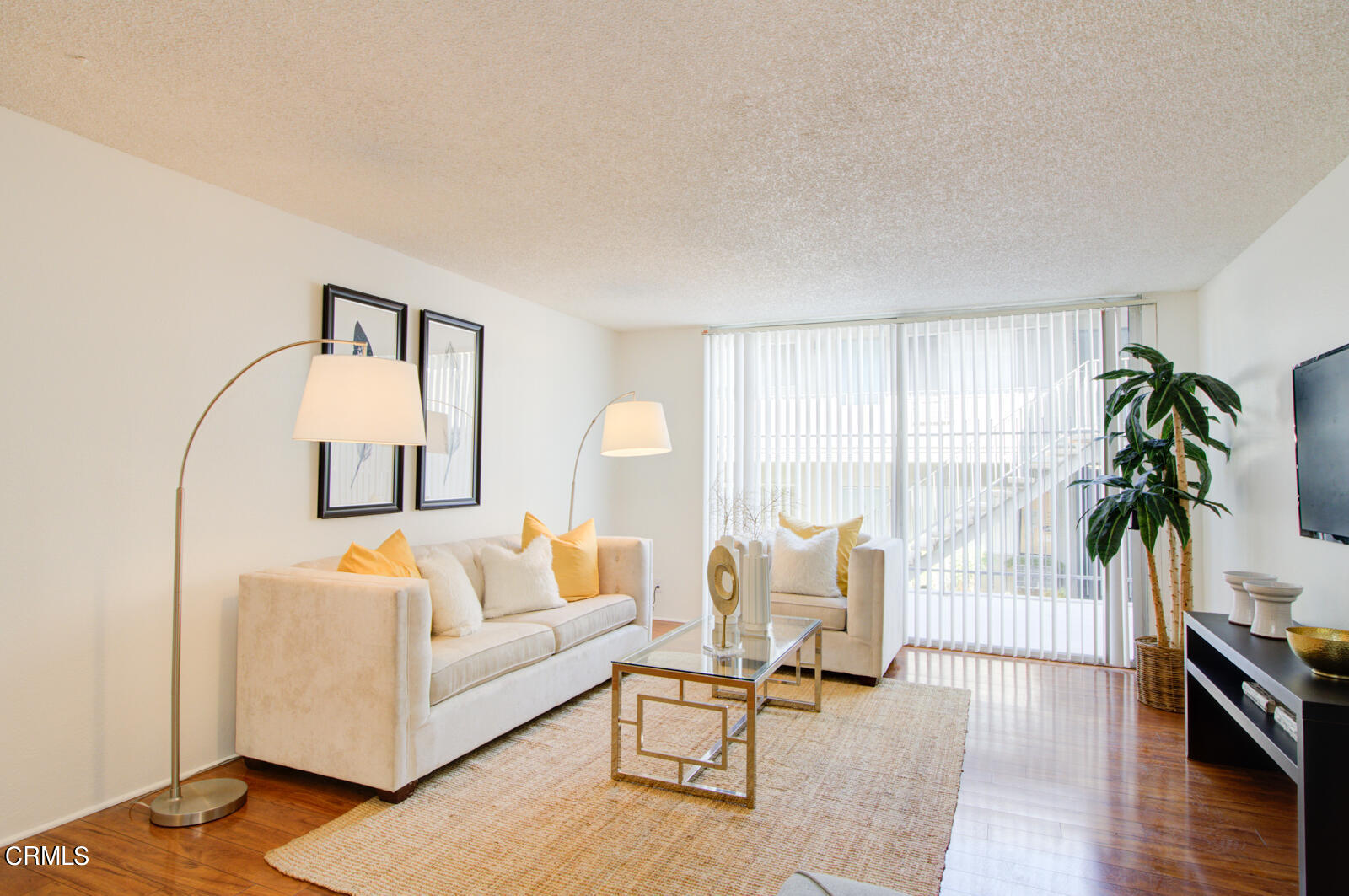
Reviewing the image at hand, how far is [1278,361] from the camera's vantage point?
3588 millimetres

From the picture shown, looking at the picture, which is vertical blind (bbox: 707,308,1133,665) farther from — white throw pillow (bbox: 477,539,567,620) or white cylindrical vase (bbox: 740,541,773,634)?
Result: white throw pillow (bbox: 477,539,567,620)

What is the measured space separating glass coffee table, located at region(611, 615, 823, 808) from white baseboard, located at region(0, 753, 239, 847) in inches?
68.9

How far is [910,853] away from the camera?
252 cm

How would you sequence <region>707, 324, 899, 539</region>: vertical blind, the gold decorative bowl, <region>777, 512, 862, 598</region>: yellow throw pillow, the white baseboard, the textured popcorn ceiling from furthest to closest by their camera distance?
<region>707, 324, 899, 539</region>: vertical blind → <region>777, 512, 862, 598</region>: yellow throw pillow → the white baseboard → the gold decorative bowl → the textured popcorn ceiling

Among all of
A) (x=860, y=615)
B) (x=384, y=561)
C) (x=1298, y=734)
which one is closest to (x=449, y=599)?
(x=384, y=561)

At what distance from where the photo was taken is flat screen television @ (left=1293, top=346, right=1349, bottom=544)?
111 inches

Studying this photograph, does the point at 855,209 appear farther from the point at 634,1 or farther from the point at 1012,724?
the point at 1012,724

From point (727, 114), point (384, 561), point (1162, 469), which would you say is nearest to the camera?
point (727, 114)

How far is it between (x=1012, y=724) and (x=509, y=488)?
3391 millimetres

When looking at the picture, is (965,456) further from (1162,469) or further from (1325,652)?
(1325,652)

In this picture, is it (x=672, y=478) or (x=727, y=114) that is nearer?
(x=727, y=114)

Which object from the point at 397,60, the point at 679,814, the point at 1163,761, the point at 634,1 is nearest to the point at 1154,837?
the point at 1163,761

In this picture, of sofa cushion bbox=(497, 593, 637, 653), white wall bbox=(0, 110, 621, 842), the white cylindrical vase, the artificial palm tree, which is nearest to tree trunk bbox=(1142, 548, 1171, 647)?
the artificial palm tree

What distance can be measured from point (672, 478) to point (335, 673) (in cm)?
382
